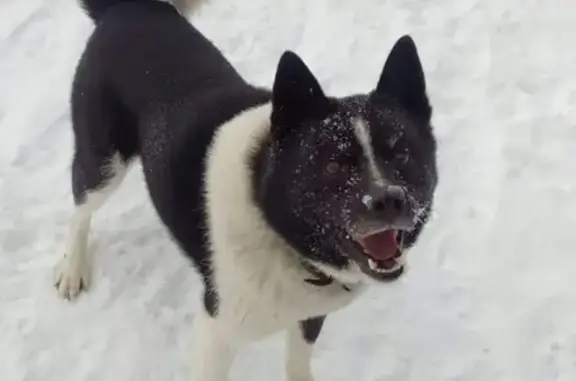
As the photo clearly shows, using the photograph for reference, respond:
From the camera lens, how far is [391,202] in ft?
6.60

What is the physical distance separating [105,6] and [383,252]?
1.44 m

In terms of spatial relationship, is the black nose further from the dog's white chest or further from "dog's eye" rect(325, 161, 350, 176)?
the dog's white chest

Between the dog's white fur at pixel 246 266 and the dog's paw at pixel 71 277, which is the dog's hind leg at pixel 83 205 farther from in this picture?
the dog's white fur at pixel 246 266

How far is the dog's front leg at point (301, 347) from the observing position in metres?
2.85

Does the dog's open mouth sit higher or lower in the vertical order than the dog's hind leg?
higher

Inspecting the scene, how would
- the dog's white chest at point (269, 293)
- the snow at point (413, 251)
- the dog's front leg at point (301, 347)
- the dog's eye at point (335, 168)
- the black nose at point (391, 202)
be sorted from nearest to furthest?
the black nose at point (391, 202)
the dog's eye at point (335, 168)
the dog's white chest at point (269, 293)
the dog's front leg at point (301, 347)
the snow at point (413, 251)

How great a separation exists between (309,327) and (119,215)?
3.63ft

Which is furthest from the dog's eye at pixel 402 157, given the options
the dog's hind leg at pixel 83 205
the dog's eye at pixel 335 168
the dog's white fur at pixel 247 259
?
the dog's hind leg at pixel 83 205

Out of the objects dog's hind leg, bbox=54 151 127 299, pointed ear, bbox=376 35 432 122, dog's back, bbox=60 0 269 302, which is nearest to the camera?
pointed ear, bbox=376 35 432 122

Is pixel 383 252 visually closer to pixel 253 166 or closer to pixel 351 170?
pixel 351 170

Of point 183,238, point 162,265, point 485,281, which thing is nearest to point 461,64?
point 485,281

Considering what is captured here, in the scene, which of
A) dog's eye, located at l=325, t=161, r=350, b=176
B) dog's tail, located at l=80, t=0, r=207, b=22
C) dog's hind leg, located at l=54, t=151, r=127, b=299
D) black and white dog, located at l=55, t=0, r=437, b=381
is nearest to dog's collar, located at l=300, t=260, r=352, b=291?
black and white dog, located at l=55, t=0, r=437, b=381

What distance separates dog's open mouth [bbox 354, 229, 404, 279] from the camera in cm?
215

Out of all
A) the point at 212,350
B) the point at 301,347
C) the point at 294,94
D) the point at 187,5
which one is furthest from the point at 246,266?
the point at 187,5
